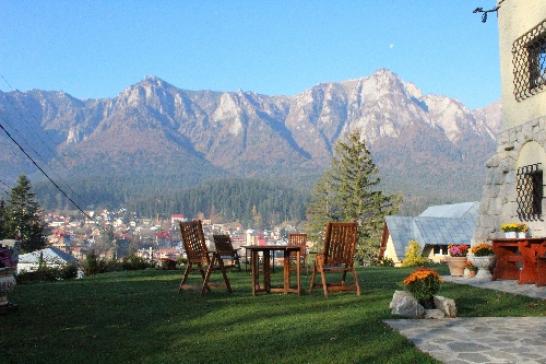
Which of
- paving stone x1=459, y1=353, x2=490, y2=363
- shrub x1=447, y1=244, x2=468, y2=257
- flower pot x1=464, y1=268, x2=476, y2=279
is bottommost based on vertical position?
flower pot x1=464, y1=268, x2=476, y2=279

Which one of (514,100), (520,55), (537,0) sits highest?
(537,0)

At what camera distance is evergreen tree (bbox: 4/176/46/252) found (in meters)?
41.8

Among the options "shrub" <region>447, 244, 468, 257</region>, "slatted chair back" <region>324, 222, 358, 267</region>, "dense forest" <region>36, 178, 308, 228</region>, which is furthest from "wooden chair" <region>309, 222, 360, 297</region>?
"dense forest" <region>36, 178, 308, 228</region>

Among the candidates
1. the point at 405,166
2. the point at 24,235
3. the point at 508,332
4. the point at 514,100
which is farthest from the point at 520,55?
the point at 405,166

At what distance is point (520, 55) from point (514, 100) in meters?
0.95

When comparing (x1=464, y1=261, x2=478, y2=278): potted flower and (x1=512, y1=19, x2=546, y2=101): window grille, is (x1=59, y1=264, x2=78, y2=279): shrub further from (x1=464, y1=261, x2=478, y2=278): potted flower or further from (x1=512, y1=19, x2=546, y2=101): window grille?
(x1=512, y1=19, x2=546, y2=101): window grille

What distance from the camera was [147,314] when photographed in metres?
6.67

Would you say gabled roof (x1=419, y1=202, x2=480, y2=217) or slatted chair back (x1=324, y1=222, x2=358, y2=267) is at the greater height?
gabled roof (x1=419, y1=202, x2=480, y2=217)

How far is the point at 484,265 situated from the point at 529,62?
436cm

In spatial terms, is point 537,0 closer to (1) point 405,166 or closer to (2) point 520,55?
(2) point 520,55

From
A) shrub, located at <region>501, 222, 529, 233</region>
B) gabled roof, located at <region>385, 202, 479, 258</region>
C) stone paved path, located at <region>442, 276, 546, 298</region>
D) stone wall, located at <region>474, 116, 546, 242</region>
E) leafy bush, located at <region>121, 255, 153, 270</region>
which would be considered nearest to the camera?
stone paved path, located at <region>442, 276, 546, 298</region>

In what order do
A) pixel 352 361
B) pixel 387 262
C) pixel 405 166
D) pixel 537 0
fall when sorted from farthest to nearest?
pixel 405 166
pixel 387 262
pixel 537 0
pixel 352 361

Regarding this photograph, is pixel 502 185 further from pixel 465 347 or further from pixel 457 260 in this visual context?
pixel 465 347

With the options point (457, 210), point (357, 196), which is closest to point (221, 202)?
point (357, 196)
